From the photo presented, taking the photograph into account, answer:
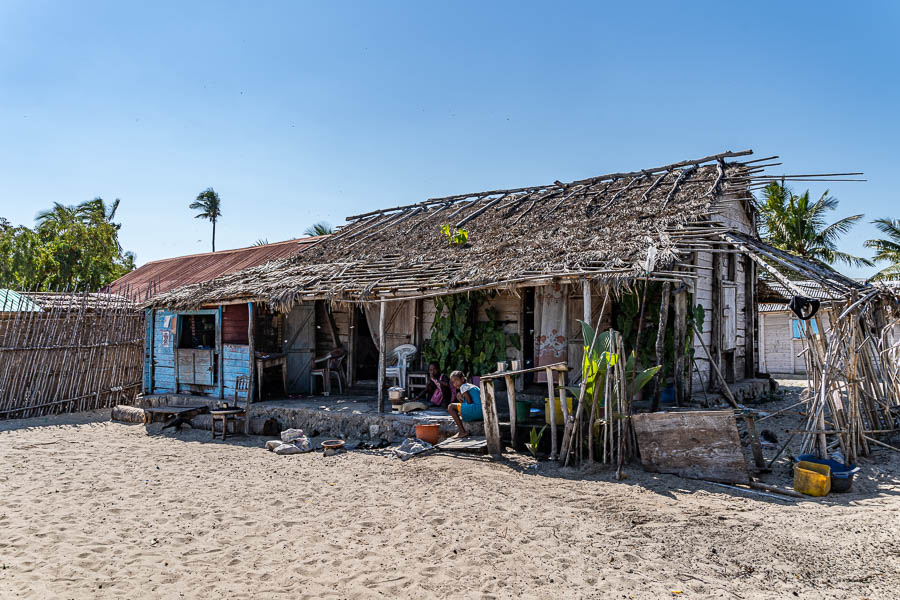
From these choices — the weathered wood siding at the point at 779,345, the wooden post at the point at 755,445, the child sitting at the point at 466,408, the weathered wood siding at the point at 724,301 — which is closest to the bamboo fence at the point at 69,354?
the child sitting at the point at 466,408

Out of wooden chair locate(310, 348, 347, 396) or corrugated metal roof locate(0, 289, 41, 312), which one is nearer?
wooden chair locate(310, 348, 347, 396)

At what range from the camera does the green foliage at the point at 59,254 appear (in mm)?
18000

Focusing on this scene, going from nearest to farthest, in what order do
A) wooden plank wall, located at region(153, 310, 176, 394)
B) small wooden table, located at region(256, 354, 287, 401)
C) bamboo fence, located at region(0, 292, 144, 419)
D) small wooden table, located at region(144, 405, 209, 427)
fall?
small wooden table, located at region(144, 405, 209, 427), small wooden table, located at region(256, 354, 287, 401), bamboo fence, located at region(0, 292, 144, 419), wooden plank wall, located at region(153, 310, 176, 394)

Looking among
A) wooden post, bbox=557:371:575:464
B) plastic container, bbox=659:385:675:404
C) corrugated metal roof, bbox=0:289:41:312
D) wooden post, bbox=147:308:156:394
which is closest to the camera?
wooden post, bbox=557:371:575:464

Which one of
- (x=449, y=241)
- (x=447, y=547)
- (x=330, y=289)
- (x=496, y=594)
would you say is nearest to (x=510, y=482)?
(x=447, y=547)

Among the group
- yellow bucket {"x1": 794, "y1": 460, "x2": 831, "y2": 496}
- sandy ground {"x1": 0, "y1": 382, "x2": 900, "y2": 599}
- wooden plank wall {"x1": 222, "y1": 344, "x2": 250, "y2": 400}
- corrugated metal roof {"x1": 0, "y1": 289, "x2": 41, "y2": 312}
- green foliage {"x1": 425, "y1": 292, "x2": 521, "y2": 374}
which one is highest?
corrugated metal roof {"x1": 0, "y1": 289, "x2": 41, "y2": 312}

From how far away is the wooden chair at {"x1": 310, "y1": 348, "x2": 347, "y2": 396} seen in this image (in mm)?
10727

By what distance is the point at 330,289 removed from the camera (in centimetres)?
895

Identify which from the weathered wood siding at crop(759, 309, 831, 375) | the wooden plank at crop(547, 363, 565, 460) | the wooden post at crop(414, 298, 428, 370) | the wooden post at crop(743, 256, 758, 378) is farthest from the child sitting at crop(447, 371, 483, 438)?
the weathered wood siding at crop(759, 309, 831, 375)

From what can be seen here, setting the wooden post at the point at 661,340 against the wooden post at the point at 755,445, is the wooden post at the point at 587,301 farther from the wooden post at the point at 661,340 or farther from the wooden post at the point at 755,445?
the wooden post at the point at 755,445

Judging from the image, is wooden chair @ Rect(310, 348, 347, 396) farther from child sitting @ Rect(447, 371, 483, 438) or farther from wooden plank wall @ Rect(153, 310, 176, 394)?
child sitting @ Rect(447, 371, 483, 438)

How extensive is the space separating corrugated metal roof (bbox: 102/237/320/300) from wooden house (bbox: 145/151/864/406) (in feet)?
13.7

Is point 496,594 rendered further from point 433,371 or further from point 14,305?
point 14,305

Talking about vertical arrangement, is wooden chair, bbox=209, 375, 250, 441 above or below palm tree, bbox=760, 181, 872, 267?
below
